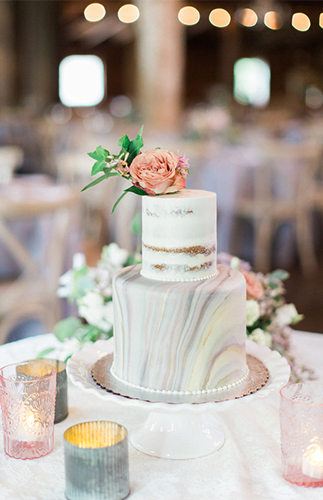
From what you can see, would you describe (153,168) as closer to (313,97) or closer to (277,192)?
(277,192)

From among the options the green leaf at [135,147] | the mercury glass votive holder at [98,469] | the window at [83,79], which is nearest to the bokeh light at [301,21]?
the window at [83,79]

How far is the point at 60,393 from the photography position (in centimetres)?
107

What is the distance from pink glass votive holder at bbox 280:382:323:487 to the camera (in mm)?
835

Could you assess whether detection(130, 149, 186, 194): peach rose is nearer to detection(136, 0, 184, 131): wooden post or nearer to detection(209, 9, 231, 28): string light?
detection(136, 0, 184, 131): wooden post

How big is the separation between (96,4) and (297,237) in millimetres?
9534

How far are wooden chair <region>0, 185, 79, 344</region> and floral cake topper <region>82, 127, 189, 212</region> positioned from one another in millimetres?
1532

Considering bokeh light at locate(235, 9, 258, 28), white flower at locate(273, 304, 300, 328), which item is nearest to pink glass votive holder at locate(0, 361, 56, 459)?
white flower at locate(273, 304, 300, 328)

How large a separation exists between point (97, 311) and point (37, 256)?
1309 mm

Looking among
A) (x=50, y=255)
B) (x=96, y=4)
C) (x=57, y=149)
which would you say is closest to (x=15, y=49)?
(x=96, y=4)

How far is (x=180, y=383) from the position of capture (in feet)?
3.11

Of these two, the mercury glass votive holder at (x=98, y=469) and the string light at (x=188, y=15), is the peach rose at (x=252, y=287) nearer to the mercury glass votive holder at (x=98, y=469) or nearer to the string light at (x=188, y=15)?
the mercury glass votive holder at (x=98, y=469)

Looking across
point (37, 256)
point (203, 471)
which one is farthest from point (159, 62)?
point (203, 471)

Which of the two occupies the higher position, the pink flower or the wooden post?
the wooden post

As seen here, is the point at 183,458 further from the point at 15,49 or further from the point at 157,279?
the point at 15,49
